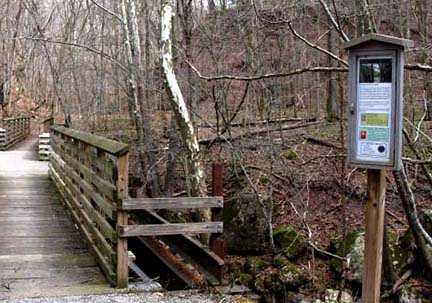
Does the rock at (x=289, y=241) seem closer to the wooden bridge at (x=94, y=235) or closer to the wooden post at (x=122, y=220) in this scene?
the wooden bridge at (x=94, y=235)

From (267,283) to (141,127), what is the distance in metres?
4.50

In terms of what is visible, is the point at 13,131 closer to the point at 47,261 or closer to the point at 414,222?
the point at 47,261

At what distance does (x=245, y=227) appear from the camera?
1020 cm

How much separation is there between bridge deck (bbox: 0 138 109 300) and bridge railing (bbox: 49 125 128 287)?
17cm

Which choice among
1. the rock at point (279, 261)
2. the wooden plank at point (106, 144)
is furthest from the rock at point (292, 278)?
the wooden plank at point (106, 144)

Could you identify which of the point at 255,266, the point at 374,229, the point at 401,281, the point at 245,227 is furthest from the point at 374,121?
the point at 245,227

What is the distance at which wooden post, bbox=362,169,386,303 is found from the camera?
3.72 m

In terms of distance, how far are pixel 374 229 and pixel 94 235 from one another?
141 inches

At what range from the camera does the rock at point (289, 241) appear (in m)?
9.59

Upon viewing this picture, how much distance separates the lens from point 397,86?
3.53 metres

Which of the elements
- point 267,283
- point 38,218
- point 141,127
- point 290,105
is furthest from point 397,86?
point 290,105

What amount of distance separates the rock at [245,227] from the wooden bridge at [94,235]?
8.64 feet

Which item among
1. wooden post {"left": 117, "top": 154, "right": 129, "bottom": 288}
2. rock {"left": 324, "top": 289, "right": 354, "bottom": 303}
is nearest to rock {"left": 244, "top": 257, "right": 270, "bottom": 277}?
rock {"left": 324, "top": 289, "right": 354, "bottom": 303}

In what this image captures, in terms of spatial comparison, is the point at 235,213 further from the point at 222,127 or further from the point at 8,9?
the point at 8,9
